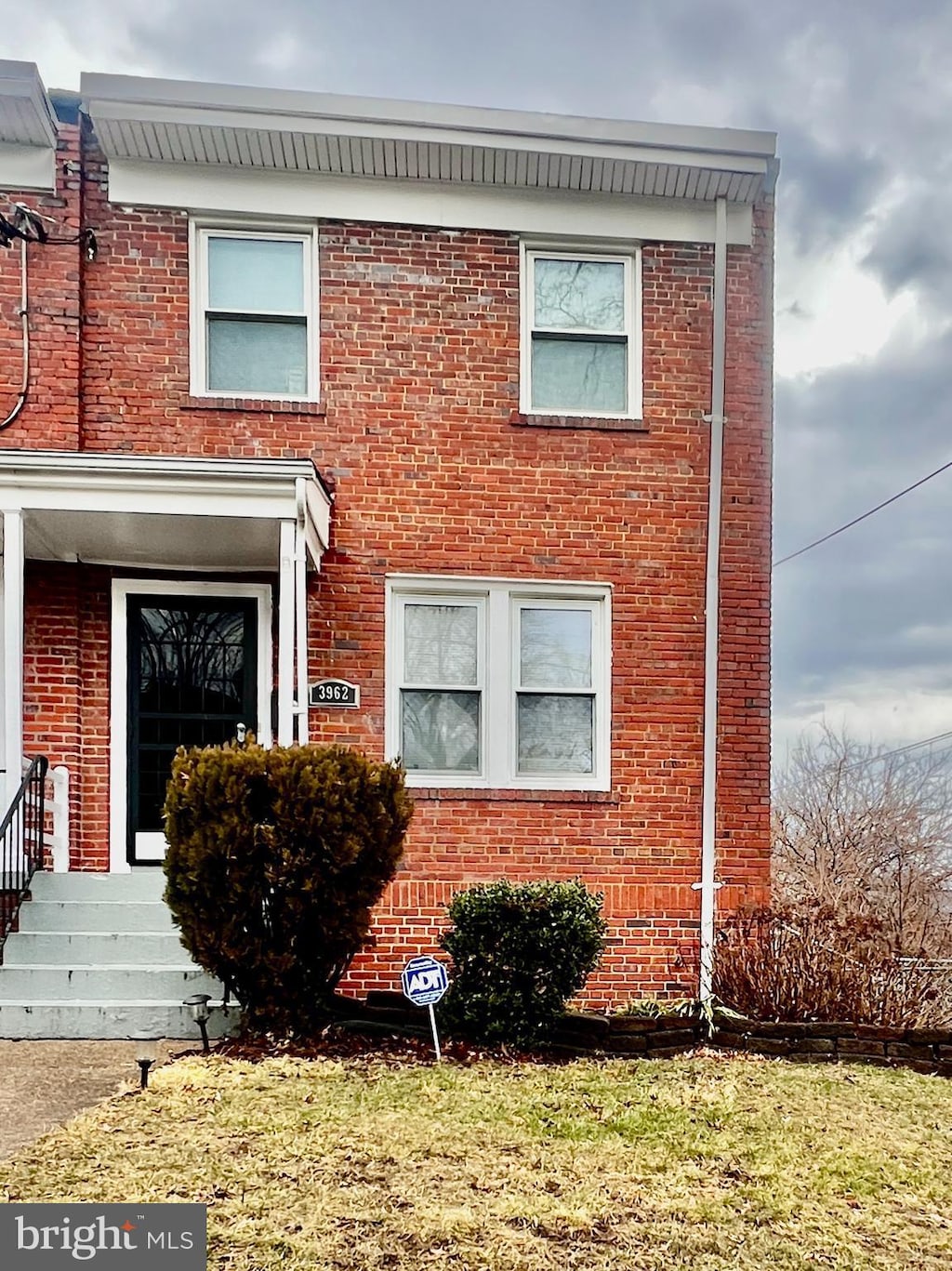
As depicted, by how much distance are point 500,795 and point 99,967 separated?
10.1ft

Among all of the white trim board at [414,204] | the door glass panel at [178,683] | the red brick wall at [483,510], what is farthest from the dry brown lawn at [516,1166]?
the white trim board at [414,204]

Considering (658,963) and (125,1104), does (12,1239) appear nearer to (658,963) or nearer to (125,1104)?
(125,1104)

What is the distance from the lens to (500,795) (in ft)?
25.3

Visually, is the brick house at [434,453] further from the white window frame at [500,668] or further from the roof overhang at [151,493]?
the roof overhang at [151,493]

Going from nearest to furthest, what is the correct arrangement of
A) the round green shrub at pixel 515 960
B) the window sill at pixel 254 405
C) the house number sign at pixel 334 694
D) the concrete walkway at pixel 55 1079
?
the concrete walkway at pixel 55 1079 → the round green shrub at pixel 515 960 → the house number sign at pixel 334 694 → the window sill at pixel 254 405

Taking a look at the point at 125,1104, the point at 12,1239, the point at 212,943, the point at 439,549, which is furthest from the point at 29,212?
the point at 12,1239

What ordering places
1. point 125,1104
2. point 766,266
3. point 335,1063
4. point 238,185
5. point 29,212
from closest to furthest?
point 125,1104 → point 335,1063 → point 29,212 → point 238,185 → point 766,266

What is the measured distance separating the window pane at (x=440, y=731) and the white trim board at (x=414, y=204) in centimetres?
382

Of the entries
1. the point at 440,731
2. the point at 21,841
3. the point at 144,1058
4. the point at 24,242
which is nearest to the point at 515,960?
the point at 144,1058

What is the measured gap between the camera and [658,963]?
7617 millimetres

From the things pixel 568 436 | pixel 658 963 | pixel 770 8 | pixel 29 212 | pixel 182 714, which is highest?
pixel 770 8

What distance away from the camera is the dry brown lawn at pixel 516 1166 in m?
3.39

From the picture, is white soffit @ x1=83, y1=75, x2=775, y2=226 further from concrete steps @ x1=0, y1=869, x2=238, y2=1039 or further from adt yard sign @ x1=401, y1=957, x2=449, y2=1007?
adt yard sign @ x1=401, y1=957, x2=449, y2=1007

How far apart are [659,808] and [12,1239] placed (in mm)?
5507
